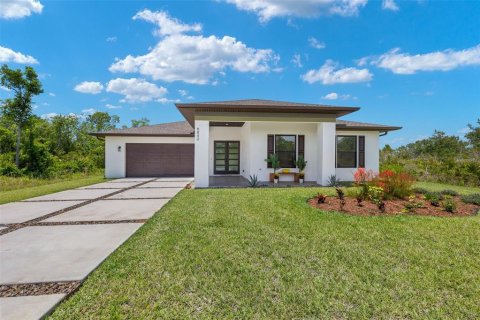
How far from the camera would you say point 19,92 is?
14.4 meters

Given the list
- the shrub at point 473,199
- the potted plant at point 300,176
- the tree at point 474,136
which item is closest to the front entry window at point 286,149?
the potted plant at point 300,176

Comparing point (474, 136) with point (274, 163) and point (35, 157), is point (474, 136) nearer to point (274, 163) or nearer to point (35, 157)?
point (274, 163)

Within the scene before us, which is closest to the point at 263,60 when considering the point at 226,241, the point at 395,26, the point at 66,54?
the point at 395,26

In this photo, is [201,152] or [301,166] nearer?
[201,152]

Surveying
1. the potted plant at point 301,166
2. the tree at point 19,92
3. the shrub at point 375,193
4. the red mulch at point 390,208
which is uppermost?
the tree at point 19,92

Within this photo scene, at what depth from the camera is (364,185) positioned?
7480 mm

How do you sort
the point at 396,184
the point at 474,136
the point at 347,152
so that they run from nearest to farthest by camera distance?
the point at 396,184
the point at 347,152
the point at 474,136

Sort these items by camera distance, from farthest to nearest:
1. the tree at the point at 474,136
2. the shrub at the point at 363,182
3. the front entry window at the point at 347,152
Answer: the tree at the point at 474,136 → the front entry window at the point at 347,152 → the shrub at the point at 363,182

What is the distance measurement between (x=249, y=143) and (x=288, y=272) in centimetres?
943

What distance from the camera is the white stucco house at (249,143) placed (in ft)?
34.1

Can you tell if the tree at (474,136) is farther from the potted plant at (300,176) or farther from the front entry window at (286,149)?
the front entry window at (286,149)

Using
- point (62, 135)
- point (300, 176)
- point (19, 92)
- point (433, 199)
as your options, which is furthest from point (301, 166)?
point (62, 135)

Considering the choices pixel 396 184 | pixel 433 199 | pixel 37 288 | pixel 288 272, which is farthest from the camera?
pixel 396 184

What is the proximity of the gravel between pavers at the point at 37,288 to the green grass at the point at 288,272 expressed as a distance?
6.6 inches
